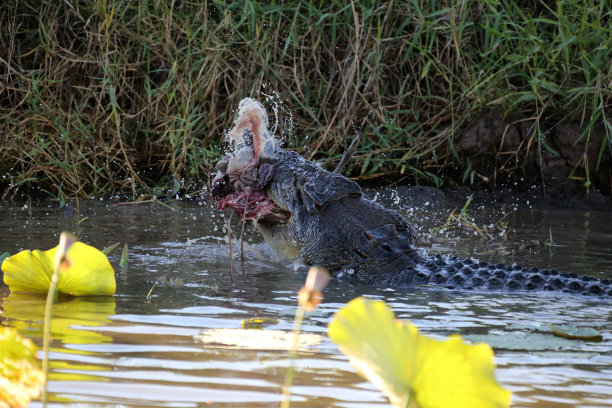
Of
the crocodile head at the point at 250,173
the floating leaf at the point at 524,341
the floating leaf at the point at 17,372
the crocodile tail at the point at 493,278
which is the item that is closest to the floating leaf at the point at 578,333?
the floating leaf at the point at 524,341

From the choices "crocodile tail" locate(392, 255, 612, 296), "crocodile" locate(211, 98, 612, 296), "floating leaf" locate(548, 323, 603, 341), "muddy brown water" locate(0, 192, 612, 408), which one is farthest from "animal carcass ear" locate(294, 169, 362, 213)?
"floating leaf" locate(548, 323, 603, 341)

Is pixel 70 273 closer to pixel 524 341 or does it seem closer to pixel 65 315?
pixel 65 315

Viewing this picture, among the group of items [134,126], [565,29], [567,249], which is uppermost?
[565,29]

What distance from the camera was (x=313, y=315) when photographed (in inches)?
125

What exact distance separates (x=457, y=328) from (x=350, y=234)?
1141mm

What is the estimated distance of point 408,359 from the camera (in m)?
1.41

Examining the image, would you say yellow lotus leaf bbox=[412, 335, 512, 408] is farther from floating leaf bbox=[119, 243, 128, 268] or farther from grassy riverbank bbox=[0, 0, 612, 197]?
grassy riverbank bbox=[0, 0, 612, 197]

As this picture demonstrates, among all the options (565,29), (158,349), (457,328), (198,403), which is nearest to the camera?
(198,403)

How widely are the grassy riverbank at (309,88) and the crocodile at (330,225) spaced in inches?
107

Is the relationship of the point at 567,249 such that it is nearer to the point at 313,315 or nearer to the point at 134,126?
the point at 313,315

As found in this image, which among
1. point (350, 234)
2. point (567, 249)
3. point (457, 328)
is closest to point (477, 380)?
point (457, 328)

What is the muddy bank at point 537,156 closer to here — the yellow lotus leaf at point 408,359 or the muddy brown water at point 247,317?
the muddy brown water at point 247,317

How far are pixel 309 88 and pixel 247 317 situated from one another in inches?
186

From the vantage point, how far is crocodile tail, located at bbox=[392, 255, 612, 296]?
145 inches
